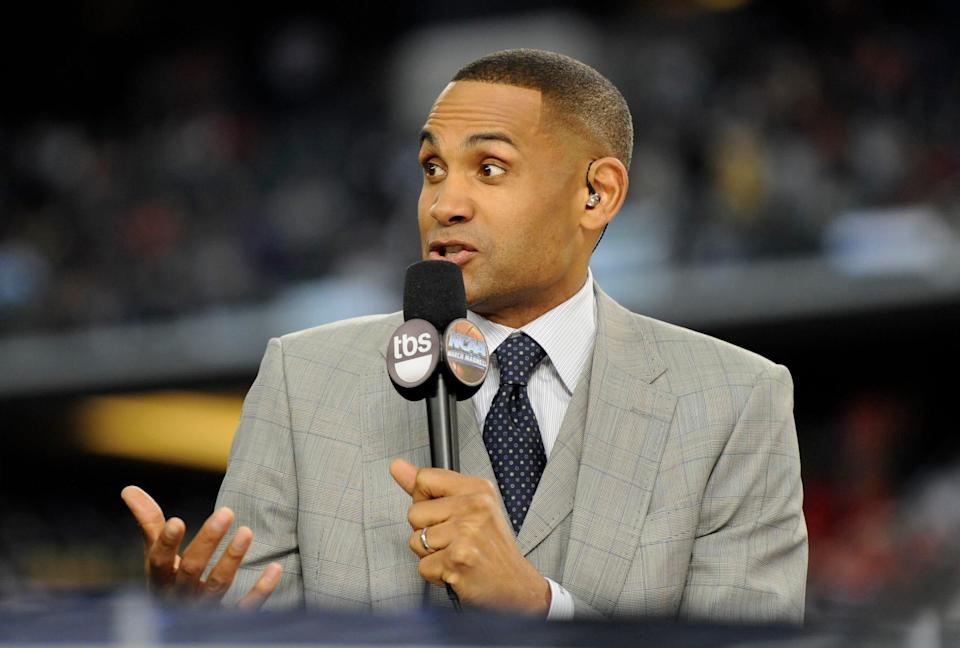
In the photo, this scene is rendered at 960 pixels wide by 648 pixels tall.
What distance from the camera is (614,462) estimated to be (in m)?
1.46

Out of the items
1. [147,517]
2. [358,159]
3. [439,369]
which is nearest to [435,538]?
[439,369]

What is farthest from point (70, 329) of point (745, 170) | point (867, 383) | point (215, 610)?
point (215, 610)

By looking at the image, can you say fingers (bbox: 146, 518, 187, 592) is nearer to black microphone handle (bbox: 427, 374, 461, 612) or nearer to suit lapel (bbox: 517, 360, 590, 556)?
black microphone handle (bbox: 427, 374, 461, 612)

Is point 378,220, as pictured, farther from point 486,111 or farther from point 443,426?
point 443,426

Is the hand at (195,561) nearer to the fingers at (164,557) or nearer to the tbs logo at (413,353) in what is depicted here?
the fingers at (164,557)

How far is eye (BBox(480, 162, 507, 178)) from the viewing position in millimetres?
1484

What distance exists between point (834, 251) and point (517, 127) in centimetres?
425

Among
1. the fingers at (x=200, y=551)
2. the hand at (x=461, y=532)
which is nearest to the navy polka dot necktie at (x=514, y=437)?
the hand at (x=461, y=532)

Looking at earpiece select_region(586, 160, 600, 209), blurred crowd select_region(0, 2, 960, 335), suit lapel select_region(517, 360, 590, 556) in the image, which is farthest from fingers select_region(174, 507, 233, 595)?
blurred crowd select_region(0, 2, 960, 335)

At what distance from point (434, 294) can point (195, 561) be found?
1.00ft

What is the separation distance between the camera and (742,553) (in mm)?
1419

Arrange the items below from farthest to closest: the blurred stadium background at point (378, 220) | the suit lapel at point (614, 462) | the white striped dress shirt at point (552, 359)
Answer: the blurred stadium background at point (378, 220) → the white striped dress shirt at point (552, 359) → the suit lapel at point (614, 462)

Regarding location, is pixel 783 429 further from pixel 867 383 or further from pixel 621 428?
pixel 867 383

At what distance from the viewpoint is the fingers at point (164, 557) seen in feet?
3.89
